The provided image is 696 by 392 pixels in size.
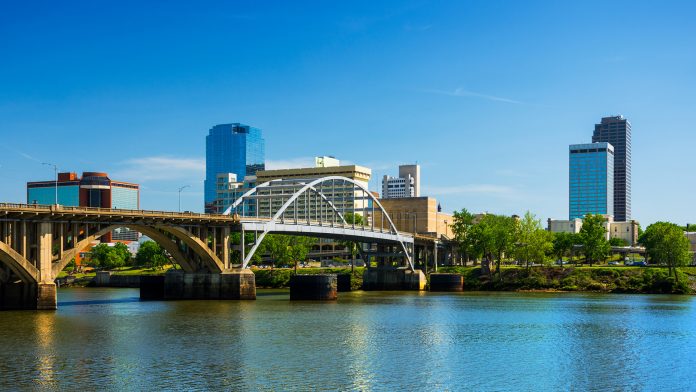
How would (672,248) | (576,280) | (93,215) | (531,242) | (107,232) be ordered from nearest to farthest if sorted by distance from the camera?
1. (93,215)
2. (107,232)
3. (672,248)
4. (576,280)
5. (531,242)

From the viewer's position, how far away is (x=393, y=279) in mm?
148500

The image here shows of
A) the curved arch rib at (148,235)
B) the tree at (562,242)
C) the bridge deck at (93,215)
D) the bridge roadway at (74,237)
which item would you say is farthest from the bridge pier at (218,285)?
the tree at (562,242)

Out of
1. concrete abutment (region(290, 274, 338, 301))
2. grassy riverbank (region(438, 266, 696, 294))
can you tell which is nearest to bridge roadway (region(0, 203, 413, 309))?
concrete abutment (region(290, 274, 338, 301))

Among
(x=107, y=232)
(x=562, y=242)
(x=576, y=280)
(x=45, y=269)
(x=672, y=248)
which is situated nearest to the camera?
(x=45, y=269)

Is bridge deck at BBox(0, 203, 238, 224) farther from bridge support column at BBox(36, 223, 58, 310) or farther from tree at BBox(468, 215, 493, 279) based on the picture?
tree at BBox(468, 215, 493, 279)

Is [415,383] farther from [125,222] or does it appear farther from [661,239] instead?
[661,239]

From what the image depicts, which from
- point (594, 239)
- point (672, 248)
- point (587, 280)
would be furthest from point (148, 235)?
point (594, 239)

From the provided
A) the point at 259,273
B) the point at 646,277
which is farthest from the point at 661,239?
the point at 259,273

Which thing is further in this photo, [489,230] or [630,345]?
[489,230]

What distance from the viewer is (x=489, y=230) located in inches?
6019

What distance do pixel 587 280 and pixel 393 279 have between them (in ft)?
108

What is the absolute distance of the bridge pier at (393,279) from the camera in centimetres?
14725

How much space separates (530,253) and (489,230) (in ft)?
31.8

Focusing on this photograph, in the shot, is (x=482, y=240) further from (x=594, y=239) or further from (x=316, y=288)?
(x=316, y=288)
